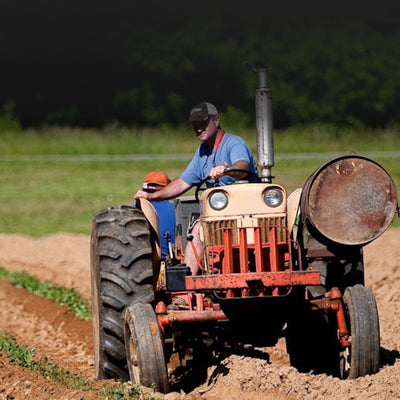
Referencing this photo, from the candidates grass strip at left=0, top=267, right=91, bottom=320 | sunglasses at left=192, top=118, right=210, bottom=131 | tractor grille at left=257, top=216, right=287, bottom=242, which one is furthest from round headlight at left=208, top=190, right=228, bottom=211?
grass strip at left=0, top=267, right=91, bottom=320

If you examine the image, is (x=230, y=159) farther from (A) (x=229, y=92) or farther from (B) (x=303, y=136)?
(A) (x=229, y=92)

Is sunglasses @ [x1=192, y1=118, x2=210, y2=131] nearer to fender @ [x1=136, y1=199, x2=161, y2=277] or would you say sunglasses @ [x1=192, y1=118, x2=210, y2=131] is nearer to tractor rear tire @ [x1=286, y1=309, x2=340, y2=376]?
fender @ [x1=136, y1=199, x2=161, y2=277]

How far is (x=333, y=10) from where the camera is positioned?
28281 millimetres

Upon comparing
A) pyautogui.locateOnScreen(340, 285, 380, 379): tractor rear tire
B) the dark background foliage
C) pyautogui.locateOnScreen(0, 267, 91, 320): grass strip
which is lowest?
pyautogui.locateOnScreen(0, 267, 91, 320): grass strip

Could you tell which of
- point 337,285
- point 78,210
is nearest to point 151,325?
point 337,285

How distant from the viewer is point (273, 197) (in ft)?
25.9

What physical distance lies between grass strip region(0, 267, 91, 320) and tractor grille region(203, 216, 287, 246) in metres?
4.72

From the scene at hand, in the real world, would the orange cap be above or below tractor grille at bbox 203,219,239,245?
above

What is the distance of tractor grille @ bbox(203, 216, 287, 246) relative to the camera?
7848 mm

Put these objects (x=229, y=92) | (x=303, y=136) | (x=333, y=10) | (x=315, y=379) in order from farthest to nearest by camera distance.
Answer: (x=333, y=10)
(x=229, y=92)
(x=303, y=136)
(x=315, y=379)

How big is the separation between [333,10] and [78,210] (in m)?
10.6

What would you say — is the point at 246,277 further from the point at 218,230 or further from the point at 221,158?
the point at 221,158

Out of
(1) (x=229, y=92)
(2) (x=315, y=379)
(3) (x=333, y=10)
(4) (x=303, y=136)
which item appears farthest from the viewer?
(3) (x=333, y=10)

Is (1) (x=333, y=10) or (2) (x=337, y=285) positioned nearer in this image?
(2) (x=337, y=285)
